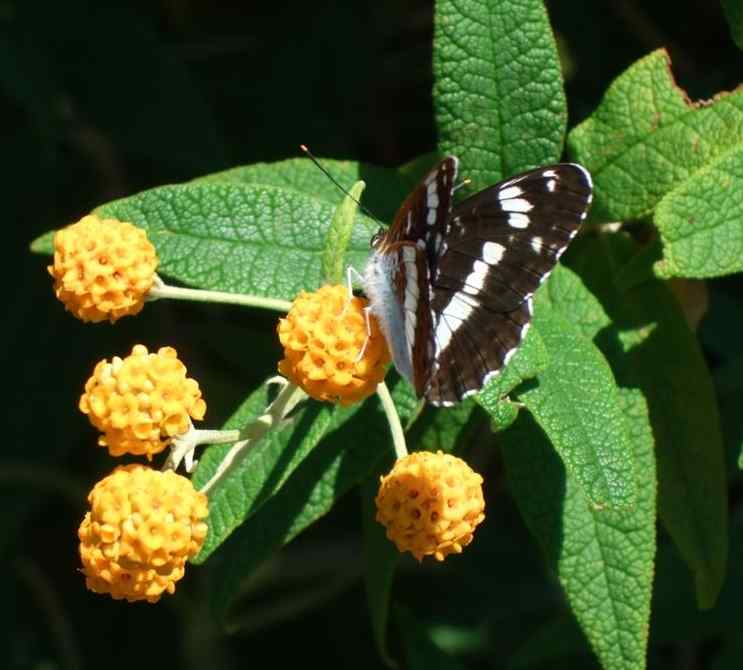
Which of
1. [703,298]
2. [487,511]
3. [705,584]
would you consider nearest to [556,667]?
[487,511]

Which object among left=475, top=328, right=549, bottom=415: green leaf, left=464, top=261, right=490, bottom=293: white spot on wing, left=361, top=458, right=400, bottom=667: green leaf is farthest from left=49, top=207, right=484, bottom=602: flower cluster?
left=361, top=458, right=400, bottom=667: green leaf

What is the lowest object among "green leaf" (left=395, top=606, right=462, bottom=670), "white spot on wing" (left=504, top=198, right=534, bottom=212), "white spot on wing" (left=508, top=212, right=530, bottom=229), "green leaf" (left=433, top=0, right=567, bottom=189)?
"green leaf" (left=395, top=606, right=462, bottom=670)

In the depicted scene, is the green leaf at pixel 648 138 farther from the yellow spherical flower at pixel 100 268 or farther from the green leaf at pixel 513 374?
the yellow spherical flower at pixel 100 268

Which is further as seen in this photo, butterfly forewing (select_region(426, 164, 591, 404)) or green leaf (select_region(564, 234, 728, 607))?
green leaf (select_region(564, 234, 728, 607))

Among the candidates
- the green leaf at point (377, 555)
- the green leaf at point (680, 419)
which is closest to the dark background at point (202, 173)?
the green leaf at point (377, 555)

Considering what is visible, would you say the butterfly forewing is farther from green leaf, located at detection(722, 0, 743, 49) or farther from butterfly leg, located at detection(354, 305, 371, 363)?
green leaf, located at detection(722, 0, 743, 49)

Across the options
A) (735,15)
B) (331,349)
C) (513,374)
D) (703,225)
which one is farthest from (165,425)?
(735,15)
